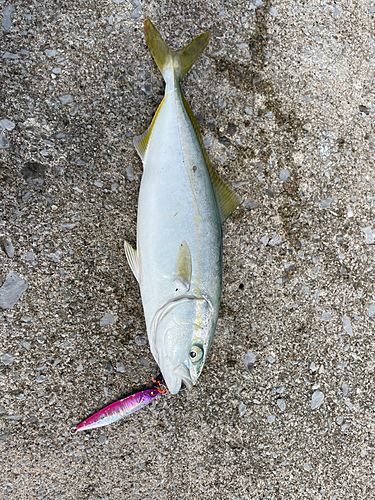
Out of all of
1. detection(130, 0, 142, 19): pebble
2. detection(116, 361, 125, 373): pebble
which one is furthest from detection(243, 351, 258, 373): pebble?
detection(130, 0, 142, 19): pebble

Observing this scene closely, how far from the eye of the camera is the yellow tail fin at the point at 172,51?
2.14 meters

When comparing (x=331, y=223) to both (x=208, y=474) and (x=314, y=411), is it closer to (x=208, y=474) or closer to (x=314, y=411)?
(x=314, y=411)

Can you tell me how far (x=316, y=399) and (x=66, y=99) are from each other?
8.85 ft

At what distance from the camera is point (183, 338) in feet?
6.02

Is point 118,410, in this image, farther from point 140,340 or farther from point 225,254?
point 225,254

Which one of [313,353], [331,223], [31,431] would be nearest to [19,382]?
[31,431]

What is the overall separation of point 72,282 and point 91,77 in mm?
1361

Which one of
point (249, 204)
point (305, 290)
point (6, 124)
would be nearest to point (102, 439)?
point (305, 290)

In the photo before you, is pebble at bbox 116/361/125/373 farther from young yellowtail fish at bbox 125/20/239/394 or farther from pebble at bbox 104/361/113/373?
young yellowtail fish at bbox 125/20/239/394

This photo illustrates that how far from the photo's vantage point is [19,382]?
211 cm

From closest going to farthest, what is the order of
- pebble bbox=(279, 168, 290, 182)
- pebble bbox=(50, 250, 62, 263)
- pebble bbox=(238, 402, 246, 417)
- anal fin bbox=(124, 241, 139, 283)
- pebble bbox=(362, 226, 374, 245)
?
anal fin bbox=(124, 241, 139, 283)
pebble bbox=(50, 250, 62, 263)
pebble bbox=(238, 402, 246, 417)
pebble bbox=(279, 168, 290, 182)
pebble bbox=(362, 226, 374, 245)

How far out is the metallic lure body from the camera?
2133 millimetres

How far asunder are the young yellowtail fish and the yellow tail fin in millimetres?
156

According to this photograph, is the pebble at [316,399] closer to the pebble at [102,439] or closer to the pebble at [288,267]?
the pebble at [288,267]
